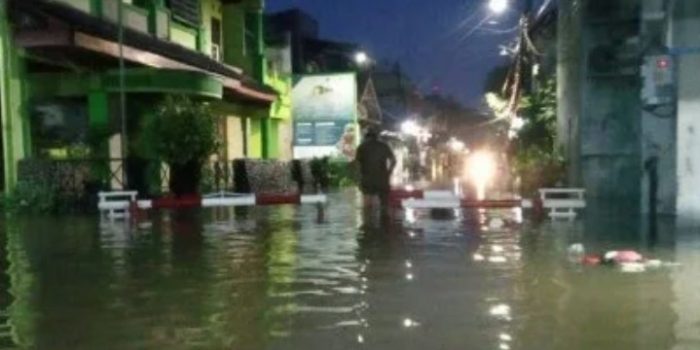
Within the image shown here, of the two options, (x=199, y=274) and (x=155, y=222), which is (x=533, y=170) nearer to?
(x=155, y=222)

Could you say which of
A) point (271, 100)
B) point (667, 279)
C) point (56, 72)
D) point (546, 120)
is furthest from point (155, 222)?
point (271, 100)

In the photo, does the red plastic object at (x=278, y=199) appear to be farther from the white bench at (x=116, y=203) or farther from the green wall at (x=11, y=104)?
the green wall at (x=11, y=104)

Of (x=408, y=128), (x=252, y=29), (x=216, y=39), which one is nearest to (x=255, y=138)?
(x=252, y=29)

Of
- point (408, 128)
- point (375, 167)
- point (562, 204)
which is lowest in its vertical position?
point (562, 204)

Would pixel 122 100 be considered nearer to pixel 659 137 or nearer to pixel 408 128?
pixel 659 137

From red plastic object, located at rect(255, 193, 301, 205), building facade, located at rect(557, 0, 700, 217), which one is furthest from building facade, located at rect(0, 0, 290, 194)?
building facade, located at rect(557, 0, 700, 217)

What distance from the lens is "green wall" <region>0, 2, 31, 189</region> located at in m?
22.1

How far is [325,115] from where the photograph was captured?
4019cm

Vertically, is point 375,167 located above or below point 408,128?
below

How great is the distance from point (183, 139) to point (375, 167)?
673cm

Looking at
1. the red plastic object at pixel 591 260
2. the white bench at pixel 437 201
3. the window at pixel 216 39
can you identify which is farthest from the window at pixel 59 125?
the red plastic object at pixel 591 260

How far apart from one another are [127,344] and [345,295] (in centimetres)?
248

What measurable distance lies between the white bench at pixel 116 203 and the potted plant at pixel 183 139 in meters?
2.90

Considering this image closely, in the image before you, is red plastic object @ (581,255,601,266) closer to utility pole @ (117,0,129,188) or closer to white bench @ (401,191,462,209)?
white bench @ (401,191,462,209)
